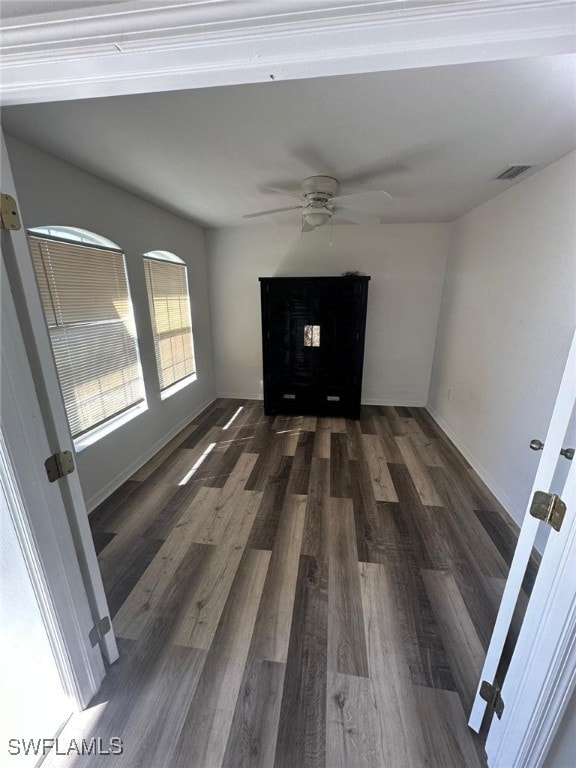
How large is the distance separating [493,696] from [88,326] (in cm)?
297

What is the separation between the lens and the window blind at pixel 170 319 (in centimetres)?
307

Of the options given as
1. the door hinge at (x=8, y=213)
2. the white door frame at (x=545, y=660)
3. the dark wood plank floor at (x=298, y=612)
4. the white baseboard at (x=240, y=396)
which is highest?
the door hinge at (x=8, y=213)

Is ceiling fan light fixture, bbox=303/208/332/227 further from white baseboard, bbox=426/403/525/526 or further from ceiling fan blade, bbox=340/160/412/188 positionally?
white baseboard, bbox=426/403/525/526

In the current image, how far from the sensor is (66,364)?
6.89 ft

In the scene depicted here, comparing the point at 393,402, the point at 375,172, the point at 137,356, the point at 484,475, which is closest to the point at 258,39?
the point at 375,172

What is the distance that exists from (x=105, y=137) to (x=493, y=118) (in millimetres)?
2075

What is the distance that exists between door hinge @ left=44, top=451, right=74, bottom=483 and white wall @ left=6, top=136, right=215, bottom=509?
4.35 feet

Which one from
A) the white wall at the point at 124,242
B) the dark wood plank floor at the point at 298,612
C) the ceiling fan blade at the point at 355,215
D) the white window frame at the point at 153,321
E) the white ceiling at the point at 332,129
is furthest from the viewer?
the white window frame at the point at 153,321

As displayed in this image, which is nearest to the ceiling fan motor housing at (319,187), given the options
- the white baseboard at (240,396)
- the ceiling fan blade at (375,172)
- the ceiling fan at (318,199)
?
the ceiling fan at (318,199)

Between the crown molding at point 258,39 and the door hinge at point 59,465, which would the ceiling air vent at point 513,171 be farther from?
the door hinge at point 59,465

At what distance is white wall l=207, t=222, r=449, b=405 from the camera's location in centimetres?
382

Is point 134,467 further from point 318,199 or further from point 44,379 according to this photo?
point 318,199

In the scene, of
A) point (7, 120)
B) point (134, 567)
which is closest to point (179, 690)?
point (134, 567)

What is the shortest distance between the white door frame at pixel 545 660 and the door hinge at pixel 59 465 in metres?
1.48
